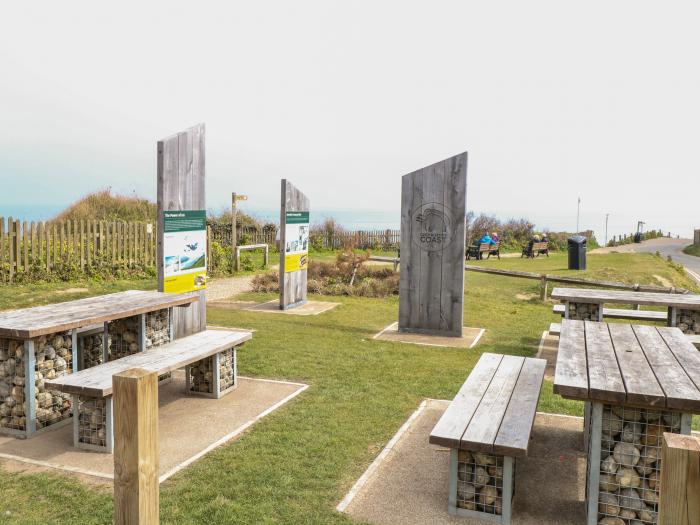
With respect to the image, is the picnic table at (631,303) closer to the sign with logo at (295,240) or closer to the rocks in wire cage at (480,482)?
the rocks in wire cage at (480,482)

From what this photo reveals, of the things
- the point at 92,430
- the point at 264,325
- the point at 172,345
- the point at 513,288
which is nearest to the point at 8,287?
the point at 264,325

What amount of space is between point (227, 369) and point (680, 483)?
5465 mm

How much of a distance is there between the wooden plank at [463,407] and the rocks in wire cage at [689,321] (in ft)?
13.0

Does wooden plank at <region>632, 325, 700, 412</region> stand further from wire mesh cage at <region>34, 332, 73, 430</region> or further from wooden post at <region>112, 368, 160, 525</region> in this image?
wire mesh cage at <region>34, 332, 73, 430</region>

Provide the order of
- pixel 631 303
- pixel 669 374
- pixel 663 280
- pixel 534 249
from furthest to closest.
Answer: pixel 534 249, pixel 663 280, pixel 631 303, pixel 669 374

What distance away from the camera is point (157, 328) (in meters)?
6.90

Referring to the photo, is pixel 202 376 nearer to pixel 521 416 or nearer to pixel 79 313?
pixel 79 313

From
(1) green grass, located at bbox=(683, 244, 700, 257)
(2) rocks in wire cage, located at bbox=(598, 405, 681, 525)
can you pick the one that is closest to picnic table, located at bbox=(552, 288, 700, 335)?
(2) rocks in wire cage, located at bbox=(598, 405, 681, 525)

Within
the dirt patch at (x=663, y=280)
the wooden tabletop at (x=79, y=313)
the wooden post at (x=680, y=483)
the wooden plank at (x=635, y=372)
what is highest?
the wooden post at (x=680, y=483)

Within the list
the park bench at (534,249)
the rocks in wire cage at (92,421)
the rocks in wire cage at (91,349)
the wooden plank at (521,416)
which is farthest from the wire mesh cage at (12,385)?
the park bench at (534,249)

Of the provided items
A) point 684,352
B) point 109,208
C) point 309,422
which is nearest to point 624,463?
point 684,352

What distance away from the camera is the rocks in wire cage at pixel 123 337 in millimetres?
6566

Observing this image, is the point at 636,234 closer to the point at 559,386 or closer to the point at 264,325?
the point at 264,325

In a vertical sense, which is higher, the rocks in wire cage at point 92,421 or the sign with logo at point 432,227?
the sign with logo at point 432,227
